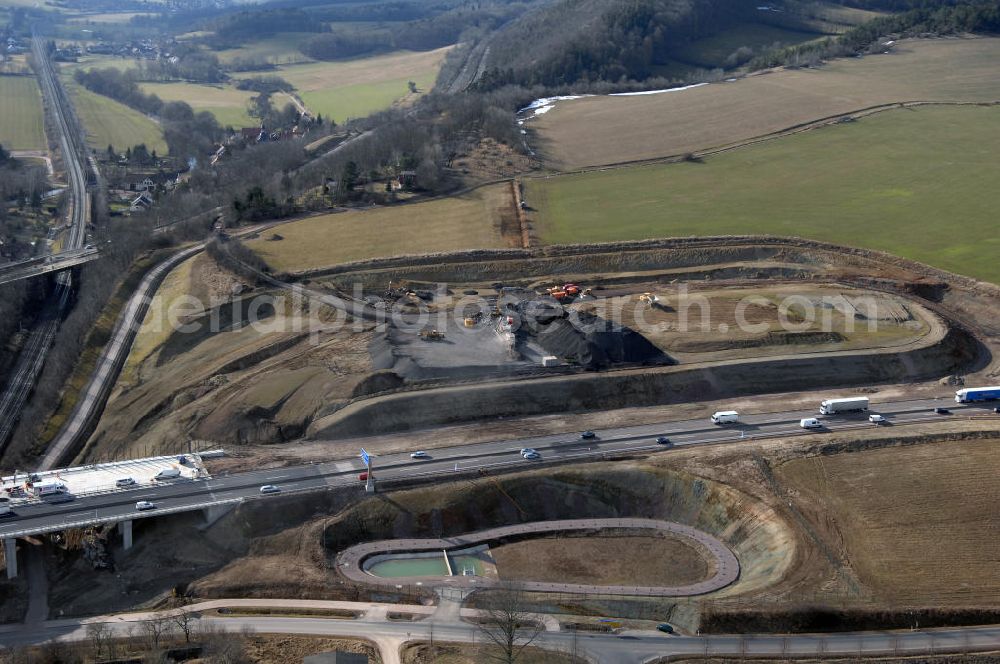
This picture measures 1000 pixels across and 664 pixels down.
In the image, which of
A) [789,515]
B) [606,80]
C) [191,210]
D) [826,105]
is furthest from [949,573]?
[606,80]

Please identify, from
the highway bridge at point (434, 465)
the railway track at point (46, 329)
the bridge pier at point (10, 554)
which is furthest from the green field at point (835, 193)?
the bridge pier at point (10, 554)

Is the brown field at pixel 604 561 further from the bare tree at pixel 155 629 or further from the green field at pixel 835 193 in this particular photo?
the green field at pixel 835 193

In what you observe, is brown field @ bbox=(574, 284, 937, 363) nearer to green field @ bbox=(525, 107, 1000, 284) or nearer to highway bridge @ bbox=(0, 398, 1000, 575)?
highway bridge @ bbox=(0, 398, 1000, 575)

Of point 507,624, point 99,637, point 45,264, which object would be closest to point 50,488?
point 99,637

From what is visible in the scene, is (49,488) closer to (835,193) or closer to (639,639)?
(639,639)

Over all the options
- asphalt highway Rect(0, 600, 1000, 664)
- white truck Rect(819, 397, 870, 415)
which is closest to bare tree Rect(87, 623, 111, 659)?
asphalt highway Rect(0, 600, 1000, 664)
